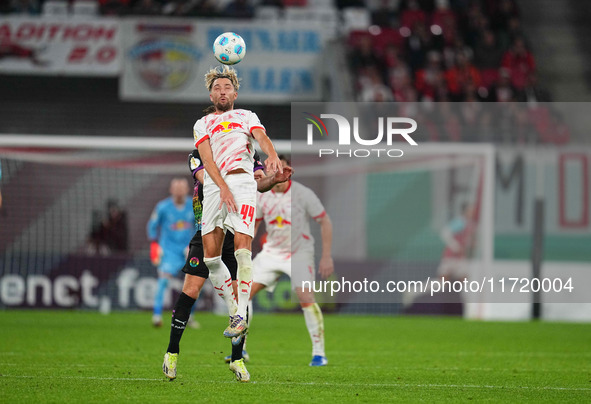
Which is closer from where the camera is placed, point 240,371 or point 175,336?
point 175,336

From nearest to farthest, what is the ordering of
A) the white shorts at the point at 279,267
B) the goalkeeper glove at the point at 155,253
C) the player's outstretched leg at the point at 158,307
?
the white shorts at the point at 279,267 → the player's outstretched leg at the point at 158,307 → the goalkeeper glove at the point at 155,253

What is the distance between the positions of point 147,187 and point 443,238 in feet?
19.0

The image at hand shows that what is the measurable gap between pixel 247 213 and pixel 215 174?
15.6 inches

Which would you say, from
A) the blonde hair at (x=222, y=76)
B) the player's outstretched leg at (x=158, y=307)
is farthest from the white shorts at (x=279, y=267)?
the player's outstretched leg at (x=158, y=307)

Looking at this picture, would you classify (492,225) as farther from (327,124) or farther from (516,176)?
(327,124)

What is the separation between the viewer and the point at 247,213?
24.8 ft

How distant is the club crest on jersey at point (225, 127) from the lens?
25.2 ft

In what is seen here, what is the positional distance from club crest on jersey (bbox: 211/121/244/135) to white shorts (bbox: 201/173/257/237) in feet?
1.21

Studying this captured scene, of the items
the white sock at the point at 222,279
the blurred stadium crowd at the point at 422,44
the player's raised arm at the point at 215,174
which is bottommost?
the white sock at the point at 222,279

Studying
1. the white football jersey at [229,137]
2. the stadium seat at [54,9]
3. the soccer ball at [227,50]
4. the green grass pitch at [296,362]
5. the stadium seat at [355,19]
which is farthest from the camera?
the stadium seat at [355,19]

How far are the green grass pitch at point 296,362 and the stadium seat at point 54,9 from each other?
9.19 metres

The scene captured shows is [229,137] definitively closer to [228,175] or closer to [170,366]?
[228,175]

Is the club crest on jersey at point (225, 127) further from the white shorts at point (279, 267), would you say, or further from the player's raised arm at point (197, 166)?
the white shorts at point (279, 267)

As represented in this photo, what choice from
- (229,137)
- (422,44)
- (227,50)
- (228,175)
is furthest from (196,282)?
(422,44)
